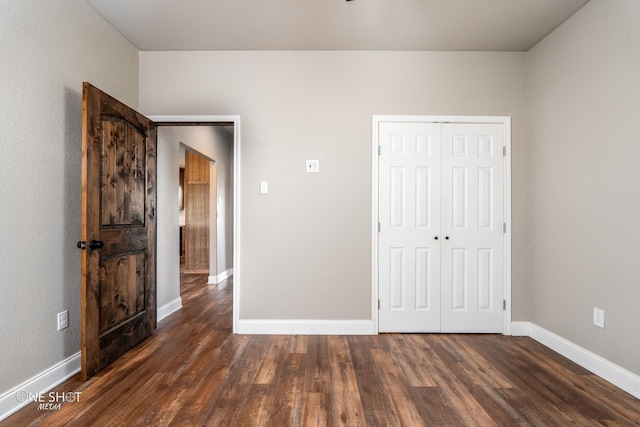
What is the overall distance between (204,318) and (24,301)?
180 cm

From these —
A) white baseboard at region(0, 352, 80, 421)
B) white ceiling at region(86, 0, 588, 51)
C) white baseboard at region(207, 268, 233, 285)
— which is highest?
white ceiling at region(86, 0, 588, 51)

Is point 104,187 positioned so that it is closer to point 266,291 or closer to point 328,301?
point 266,291

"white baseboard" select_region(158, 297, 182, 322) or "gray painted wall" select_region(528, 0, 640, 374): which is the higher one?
"gray painted wall" select_region(528, 0, 640, 374)

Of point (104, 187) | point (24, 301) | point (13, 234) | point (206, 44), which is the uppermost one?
point (206, 44)

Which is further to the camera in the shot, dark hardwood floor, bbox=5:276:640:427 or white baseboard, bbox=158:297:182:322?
white baseboard, bbox=158:297:182:322

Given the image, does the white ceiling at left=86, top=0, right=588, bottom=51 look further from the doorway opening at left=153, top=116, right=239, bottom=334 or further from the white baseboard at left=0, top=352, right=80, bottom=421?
the white baseboard at left=0, top=352, right=80, bottom=421

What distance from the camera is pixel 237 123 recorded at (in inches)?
124

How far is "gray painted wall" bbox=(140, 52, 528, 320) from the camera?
3.15 m

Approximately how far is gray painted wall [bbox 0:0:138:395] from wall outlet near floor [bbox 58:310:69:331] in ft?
0.10

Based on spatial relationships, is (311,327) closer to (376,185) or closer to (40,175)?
(376,185)

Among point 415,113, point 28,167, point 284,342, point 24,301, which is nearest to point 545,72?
point 415,113

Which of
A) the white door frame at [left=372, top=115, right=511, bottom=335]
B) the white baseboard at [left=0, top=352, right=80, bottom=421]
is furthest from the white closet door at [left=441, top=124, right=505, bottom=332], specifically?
the white baseboard at [left=0, top=352, right=80, bottom=421]

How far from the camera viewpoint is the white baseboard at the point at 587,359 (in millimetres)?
2092

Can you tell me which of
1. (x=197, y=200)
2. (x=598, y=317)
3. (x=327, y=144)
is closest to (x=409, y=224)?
(x=327, y=144)
